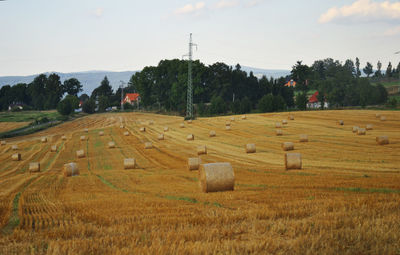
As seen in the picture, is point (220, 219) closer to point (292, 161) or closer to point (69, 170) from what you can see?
point (292, 161)

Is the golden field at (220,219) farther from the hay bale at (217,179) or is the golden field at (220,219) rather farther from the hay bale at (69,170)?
the hay bale at (69,170)

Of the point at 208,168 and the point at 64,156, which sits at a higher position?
the point at 208,168

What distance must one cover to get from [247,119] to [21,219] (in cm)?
4933

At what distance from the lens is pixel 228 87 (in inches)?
4636

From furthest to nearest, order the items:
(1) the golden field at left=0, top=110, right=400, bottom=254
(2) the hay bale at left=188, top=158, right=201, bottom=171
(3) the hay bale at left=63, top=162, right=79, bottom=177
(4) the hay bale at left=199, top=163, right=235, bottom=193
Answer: (3) the hay bale at left=63, top=162, right=79, bottom=177 → (2) the hay bale at left=188, top=158, right=201, bottom=171 → (4) the hay bale at left=199, top=163, right=235, bottom=193 → (1) the golden field at left=0, top=110, right=400, bottom=254

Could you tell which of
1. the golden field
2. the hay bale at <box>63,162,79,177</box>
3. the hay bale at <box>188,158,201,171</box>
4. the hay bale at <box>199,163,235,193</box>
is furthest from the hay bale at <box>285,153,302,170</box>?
the hay bale at <box>63,162,79,177</box>

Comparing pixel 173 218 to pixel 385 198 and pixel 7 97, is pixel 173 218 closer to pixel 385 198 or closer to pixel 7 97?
pixel 385 198

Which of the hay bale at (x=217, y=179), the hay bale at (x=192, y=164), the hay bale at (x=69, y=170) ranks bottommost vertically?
the hay bale at (x=69, y=170)

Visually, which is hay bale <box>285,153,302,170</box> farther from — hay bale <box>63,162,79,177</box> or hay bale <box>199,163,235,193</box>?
hay bale <box>63,162,79,177</box>

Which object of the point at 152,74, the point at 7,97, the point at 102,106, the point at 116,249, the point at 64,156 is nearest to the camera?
the point at 116,249

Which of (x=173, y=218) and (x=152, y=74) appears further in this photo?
(x=152, y=74)

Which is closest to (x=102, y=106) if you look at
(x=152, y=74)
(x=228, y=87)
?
(x=152, y=74)

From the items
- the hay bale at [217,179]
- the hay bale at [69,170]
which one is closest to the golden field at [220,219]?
the hay bale at [217,179]

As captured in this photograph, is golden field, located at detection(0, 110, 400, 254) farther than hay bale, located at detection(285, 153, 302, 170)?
No
